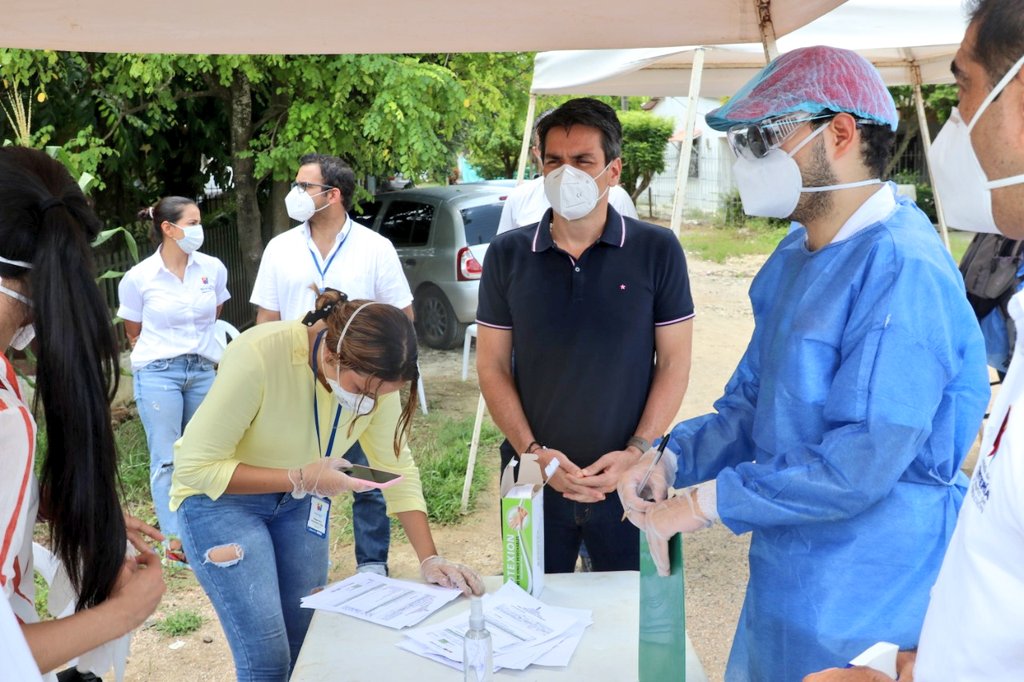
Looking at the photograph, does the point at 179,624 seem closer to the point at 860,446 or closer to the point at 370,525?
the point at 370,525

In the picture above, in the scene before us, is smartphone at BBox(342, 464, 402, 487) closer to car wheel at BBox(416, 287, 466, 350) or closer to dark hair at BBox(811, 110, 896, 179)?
dark hair at BBox(811, 110, 896, 179)

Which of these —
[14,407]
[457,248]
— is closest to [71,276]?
[14,407]

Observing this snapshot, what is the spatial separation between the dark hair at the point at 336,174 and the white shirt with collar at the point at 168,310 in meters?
0.89

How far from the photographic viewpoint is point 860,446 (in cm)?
164

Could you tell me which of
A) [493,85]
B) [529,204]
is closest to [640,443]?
[529,204]

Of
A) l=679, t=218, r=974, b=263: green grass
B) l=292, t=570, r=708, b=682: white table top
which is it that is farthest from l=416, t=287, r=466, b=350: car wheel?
l=679, t=218, r=974, b=263: green grass

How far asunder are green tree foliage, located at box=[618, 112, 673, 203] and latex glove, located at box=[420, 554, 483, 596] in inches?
807

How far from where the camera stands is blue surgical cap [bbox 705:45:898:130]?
1.85 meters

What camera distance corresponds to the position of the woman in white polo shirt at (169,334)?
191 inches

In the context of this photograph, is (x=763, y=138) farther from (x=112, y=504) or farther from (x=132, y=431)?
(x=132, y=431)

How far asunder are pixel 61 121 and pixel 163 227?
412 centimetres

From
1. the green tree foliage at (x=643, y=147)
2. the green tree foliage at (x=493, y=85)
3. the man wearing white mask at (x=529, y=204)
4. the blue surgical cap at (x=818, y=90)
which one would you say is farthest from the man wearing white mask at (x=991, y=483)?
the green tree foliage at (x=643, y=147)

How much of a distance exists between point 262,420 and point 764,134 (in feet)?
4.74

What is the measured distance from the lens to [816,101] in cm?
185
